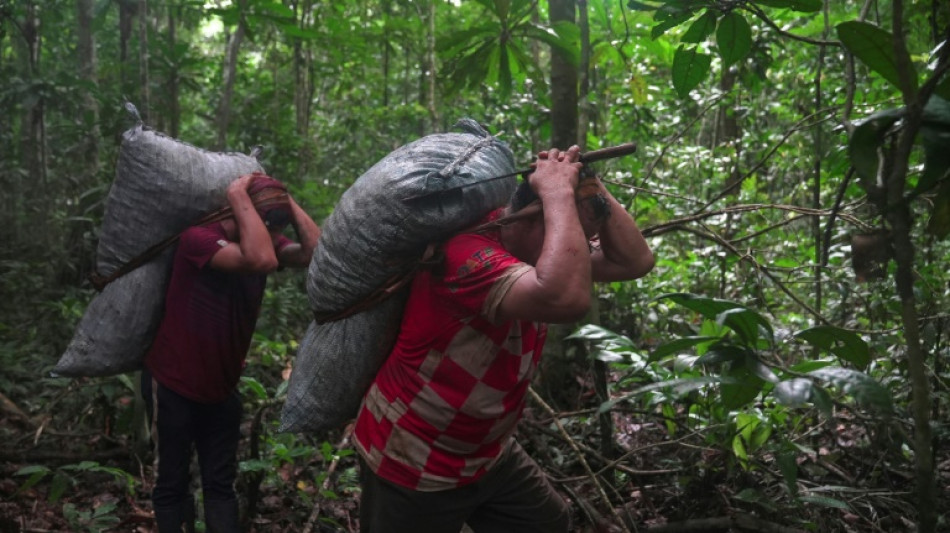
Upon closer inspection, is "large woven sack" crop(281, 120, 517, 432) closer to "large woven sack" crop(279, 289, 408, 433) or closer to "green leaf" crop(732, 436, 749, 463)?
"large woven sack" crop(279, 289, 408, 433)

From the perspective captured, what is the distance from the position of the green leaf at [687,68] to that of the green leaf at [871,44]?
116 cm

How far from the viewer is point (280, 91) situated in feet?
30.6

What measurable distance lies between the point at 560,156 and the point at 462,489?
1024mm

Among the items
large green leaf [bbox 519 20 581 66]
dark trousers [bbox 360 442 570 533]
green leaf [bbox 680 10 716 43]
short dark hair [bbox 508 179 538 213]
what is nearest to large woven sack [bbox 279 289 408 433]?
dark trousers [bbox 360 442 570 533]

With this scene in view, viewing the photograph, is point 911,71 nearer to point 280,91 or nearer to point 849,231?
point 849,231

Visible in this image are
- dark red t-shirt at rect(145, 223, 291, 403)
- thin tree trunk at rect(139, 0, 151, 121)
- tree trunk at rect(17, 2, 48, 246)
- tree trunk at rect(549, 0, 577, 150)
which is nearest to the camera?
dark red t-shirt at rect(145, 223, 291, 403)

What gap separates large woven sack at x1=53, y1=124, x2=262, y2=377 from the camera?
3109 mm

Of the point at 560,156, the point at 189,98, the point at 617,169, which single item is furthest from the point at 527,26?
the point at 189,98

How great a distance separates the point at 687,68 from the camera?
2738 mm

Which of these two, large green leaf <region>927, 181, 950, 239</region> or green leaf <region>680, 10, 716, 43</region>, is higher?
green leaf <region>680, 10, 716, 43</region>

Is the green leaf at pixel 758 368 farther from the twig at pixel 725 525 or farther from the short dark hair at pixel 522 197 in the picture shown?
the twig at pixel 725 525

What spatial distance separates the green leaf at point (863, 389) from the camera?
1380 mm

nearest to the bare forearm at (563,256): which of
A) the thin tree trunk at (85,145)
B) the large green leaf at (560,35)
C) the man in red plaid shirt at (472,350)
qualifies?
the man in red plaid shirt at (472,350)

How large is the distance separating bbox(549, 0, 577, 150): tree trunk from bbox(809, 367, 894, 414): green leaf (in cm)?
270
